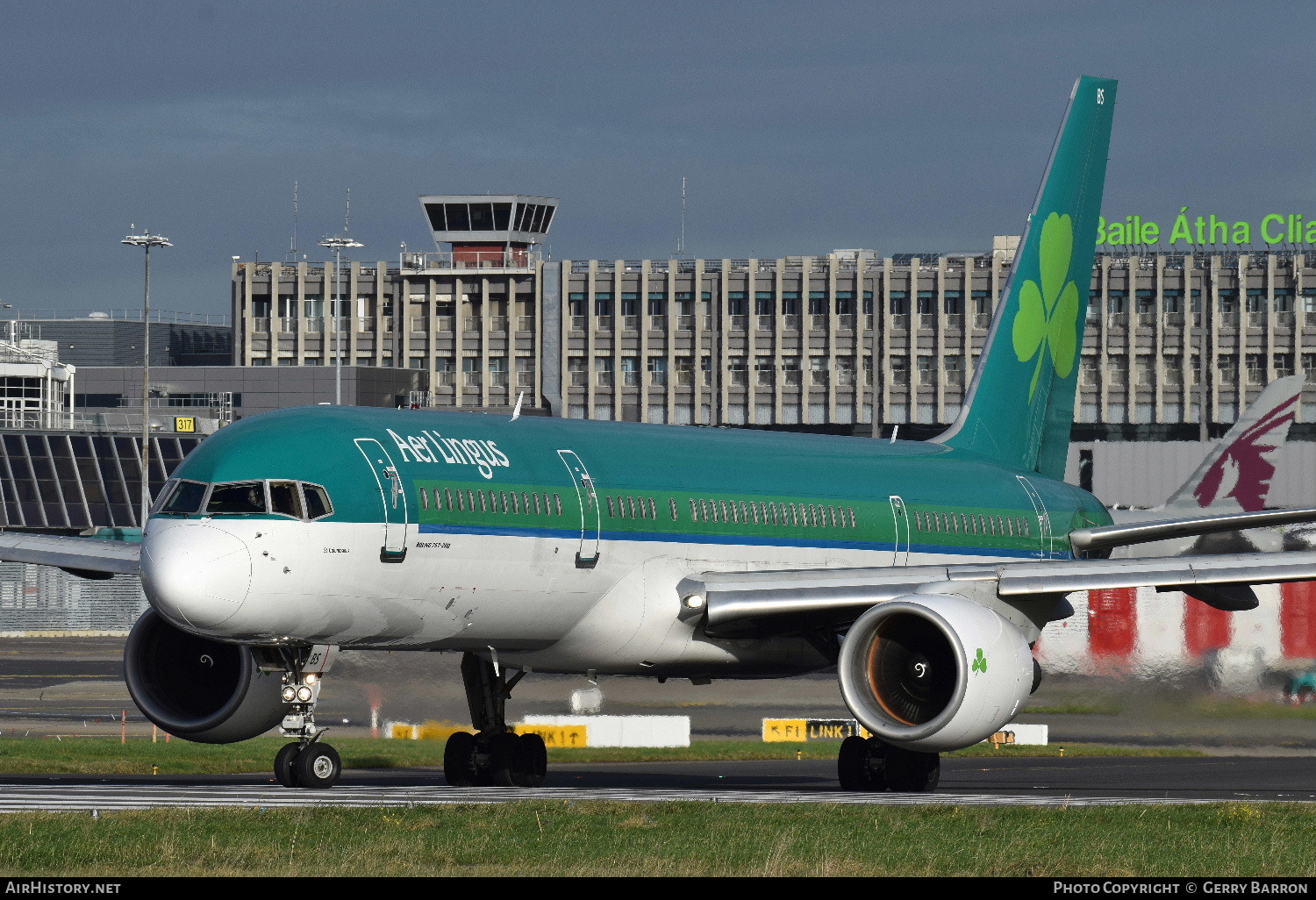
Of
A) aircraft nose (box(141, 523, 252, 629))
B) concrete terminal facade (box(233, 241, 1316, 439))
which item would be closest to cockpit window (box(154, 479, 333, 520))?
aircraft nose (box(141, 523, 252, 629))

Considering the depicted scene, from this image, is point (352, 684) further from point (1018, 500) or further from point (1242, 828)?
point (1242, 828)

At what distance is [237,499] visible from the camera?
25.2 metres

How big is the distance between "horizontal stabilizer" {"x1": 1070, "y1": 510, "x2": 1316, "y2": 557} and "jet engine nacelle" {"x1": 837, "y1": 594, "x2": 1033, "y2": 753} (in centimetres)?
635

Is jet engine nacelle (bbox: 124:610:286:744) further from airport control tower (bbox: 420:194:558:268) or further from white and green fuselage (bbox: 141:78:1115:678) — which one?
airport control tower (bbox: 420:194:558:268)

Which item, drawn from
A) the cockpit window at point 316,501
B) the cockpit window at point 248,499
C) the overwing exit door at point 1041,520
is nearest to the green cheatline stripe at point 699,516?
the overwing exit door at point 1041,520

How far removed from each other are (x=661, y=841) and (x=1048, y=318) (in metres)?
23.9

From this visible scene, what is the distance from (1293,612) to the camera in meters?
43.7

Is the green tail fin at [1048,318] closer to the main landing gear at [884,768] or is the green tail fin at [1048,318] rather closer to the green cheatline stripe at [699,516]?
the green cheatline stripe at [699,516]

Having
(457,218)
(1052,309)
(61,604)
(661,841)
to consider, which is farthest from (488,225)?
(661,841)

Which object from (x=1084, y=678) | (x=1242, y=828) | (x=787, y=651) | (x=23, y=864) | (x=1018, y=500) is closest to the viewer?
(x=23, y=864)

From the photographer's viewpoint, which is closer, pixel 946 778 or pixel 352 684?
pixel 946 778

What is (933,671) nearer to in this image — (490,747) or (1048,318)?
(490,747)
